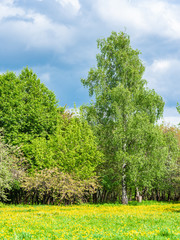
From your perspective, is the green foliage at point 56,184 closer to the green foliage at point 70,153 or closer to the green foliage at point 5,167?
the green foliage at point 70,153

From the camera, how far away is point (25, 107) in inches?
1414

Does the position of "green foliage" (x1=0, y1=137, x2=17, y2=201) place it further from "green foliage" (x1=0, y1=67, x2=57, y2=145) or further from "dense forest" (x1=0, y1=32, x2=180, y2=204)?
"green foliage" (x1=0, y1=67, x2=57, y2=145)

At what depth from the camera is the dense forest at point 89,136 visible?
32562 mm

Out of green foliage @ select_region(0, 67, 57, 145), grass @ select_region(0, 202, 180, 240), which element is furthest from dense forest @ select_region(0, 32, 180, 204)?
grass @ select_region(0, 202, 180, 240)

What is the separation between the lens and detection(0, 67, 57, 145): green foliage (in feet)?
112

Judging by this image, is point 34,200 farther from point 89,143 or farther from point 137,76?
point 137,76

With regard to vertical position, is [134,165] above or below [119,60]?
below

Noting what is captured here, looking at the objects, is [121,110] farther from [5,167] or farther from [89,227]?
[89,227]

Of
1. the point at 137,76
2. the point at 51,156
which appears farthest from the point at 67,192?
the point at 137,76

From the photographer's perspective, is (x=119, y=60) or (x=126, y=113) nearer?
(x=126, y=113)

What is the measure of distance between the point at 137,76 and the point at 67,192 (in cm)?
1885

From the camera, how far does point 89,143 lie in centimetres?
3509

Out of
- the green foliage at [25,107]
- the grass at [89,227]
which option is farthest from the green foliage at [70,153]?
the grass at [89,227]

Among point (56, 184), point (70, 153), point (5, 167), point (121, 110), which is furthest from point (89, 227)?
point (121, 110)
